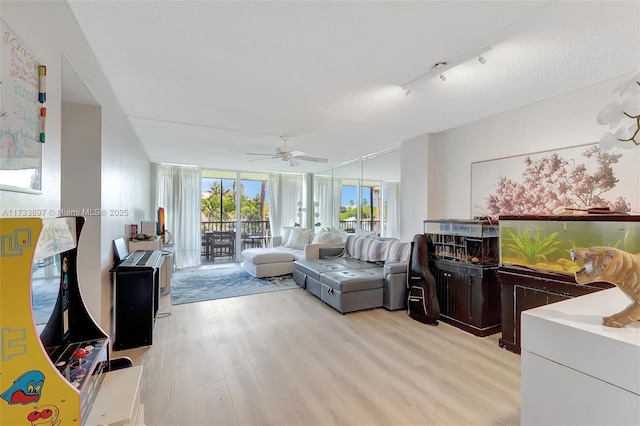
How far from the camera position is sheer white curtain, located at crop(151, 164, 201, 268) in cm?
619

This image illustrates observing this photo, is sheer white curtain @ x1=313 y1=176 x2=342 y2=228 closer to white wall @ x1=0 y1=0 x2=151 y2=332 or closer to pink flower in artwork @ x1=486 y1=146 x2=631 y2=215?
pink flower in artwork @ x1=486 y1=146 x2=631 y2=215

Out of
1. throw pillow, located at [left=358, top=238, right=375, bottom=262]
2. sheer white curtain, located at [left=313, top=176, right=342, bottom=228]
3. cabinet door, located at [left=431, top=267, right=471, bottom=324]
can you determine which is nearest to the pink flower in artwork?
cabinet door, located at [left=431, top=267, right=471, bottom=324]

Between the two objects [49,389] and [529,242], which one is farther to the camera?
[529,242]

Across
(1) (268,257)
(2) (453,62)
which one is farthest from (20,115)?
(1) (268,257)

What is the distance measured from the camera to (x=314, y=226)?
7.30 metres

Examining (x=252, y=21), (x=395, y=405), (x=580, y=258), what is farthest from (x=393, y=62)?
(x=395, y=405)

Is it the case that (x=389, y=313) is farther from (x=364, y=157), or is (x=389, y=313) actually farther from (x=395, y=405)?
(x=364, y=157)

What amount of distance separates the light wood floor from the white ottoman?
198 centimetres

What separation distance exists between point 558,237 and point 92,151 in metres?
3.67

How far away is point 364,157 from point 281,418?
4507 millimetres

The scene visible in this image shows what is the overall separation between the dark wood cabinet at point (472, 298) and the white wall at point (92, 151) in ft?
11.0

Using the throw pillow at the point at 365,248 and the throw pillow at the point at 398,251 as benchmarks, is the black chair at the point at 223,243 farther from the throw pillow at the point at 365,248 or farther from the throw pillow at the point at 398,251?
the throw pillow at the point at 398,251

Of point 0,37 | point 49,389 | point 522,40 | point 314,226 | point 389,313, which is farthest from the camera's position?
point 314,226

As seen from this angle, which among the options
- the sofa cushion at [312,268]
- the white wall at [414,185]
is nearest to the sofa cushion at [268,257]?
the sofa cushion at [312,268]
